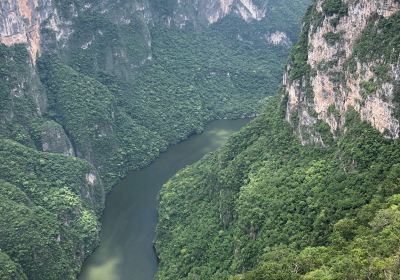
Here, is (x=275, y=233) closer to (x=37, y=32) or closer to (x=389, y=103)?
(x=389, y=103)

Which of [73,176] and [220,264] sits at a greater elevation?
[73,176]

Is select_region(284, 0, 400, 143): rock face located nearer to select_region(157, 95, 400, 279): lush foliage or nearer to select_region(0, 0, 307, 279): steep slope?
select_region(157, 95, 400, 279): lush foliage

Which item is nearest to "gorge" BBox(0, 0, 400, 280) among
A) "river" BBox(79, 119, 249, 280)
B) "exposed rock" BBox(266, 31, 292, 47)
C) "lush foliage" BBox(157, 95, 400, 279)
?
"lush foliage" BBox(157, 95, 400, 279)

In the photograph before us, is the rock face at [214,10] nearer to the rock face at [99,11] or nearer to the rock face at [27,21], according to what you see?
the rock face at [99,11]

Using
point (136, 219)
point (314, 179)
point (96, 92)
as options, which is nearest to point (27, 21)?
point (96, 92)

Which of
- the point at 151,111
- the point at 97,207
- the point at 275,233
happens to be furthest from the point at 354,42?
the point at 151,111

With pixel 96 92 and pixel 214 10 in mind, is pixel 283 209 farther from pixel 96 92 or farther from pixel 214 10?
pixel 214 10

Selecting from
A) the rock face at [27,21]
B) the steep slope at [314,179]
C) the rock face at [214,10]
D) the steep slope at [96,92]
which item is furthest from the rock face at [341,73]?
the rock face at [214,10]

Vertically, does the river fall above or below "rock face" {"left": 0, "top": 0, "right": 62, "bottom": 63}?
below
